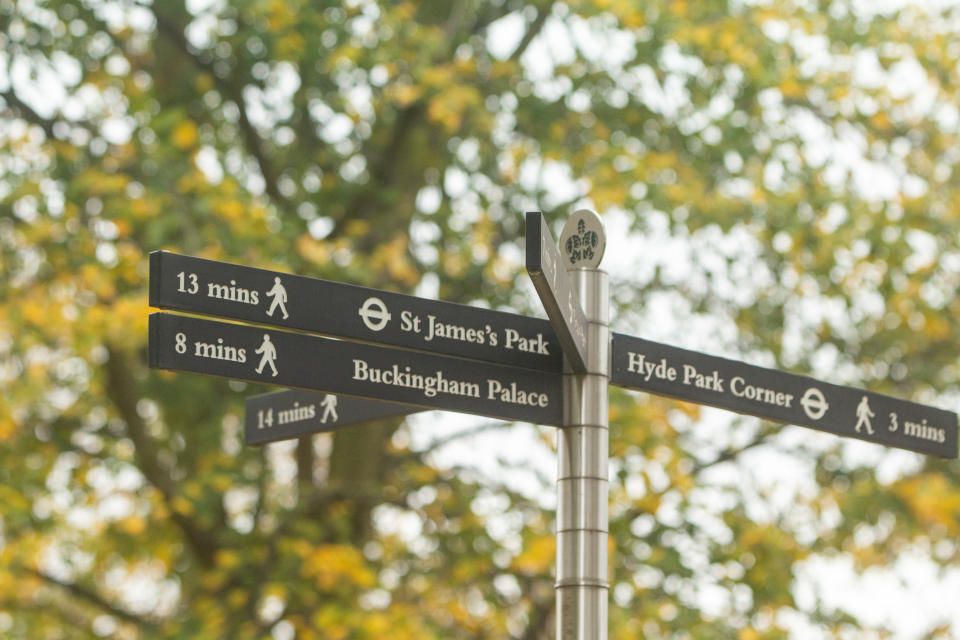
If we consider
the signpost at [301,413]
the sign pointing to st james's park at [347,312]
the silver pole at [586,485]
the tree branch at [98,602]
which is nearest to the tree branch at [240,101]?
the tree branch at [98,602]

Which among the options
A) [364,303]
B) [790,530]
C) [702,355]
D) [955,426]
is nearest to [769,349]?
[790,530]

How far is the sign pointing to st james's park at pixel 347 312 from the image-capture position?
8.52 ft

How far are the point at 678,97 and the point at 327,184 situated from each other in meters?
1.91

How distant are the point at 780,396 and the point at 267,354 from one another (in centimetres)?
122

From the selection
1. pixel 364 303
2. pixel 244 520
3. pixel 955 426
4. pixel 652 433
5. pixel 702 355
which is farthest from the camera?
pixel 244 520

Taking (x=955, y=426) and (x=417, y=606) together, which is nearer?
(x=955, y=426)

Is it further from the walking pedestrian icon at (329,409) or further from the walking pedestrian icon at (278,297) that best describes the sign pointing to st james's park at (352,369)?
the walking pedestrian icon at (329,409)

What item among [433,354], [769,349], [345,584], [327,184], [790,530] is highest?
[327,184]

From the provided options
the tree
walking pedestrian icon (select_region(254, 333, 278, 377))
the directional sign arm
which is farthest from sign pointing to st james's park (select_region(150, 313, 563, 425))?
the tree

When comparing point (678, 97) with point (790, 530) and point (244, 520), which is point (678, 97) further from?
point (244, 520)

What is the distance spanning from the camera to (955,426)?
11.4 ft

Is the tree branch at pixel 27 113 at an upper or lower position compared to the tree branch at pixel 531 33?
lower

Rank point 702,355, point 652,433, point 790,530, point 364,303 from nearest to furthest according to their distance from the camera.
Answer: point 364,303 < point 702,355 < point 652,433 < point 790,530

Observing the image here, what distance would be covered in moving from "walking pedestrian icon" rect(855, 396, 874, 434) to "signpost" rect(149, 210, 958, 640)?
30 cm
